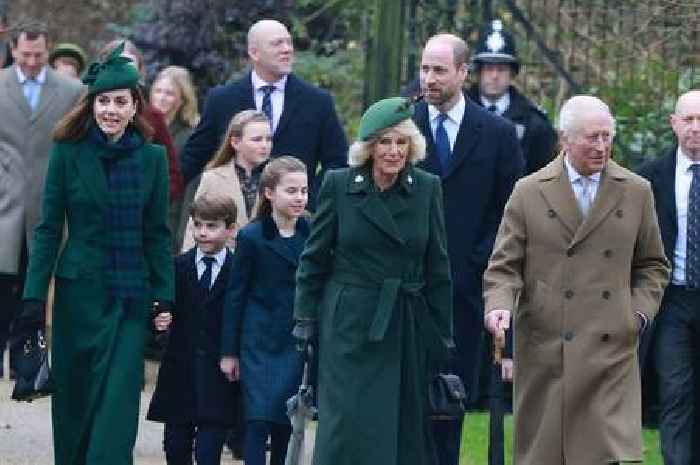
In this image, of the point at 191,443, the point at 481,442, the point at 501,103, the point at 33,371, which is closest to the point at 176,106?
the point at 501,103

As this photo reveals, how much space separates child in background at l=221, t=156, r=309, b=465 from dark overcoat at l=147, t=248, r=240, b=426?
0.18 metres

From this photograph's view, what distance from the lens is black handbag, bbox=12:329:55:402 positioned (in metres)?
11.3

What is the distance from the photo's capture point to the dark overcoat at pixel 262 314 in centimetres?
1184

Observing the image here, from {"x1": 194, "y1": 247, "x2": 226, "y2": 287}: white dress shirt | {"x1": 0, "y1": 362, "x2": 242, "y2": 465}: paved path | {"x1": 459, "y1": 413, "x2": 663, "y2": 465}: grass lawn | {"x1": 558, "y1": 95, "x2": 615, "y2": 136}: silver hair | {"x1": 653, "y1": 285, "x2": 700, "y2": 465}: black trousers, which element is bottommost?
{"x1": 0, "y1": 362, "x2": 242, "y2": 465}: paved path

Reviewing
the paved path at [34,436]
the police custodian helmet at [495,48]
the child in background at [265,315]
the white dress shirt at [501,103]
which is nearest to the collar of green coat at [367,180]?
the child in background at [265,315]

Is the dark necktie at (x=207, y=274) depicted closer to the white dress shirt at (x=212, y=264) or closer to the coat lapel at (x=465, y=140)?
the white dress shirt at (x=212, y=264)

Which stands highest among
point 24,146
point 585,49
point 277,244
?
point 585,49

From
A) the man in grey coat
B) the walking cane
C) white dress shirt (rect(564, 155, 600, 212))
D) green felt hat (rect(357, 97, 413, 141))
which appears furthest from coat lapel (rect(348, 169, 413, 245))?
the man in grey coat

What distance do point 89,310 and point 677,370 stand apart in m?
3.18

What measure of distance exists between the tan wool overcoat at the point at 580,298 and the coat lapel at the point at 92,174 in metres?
1.83

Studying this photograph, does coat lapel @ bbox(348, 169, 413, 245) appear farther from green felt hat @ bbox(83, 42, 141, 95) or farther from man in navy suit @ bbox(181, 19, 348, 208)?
man in navy suit @ bbox(181, 19, 348, 208)

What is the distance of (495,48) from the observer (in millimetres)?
14680

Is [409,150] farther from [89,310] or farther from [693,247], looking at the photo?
[693,247]

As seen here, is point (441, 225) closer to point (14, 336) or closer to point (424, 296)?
point (424, 296)
